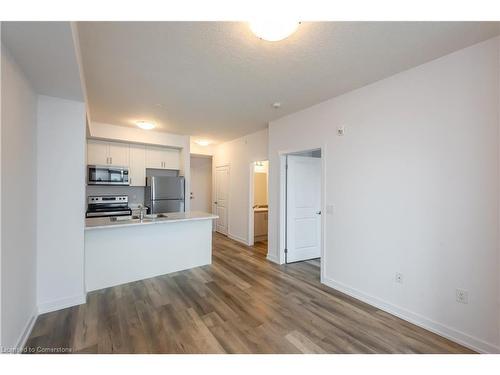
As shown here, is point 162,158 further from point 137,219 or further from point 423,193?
point 423,193

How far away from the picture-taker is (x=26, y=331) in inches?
76.9

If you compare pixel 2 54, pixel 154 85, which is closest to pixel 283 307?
pixel 154 85

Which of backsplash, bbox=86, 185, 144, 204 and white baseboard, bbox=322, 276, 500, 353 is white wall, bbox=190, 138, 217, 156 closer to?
backsplash, bbox=86, 185, 144, 204

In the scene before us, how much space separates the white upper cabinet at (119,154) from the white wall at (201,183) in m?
2.32

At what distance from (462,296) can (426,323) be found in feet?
1.45

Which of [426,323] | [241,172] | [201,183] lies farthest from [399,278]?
[201,183]

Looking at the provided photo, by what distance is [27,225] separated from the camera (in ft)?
6.57

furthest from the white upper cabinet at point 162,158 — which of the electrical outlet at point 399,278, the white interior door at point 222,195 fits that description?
the electrical outlet at point 399,278

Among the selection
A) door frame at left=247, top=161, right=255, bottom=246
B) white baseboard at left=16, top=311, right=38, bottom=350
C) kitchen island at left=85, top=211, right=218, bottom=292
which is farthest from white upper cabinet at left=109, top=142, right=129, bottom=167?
white baseboard at left=16, top=311, right=38, bottom=350

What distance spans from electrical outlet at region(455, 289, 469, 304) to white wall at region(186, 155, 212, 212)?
6.03 metres

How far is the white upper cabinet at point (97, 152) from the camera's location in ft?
14.2
